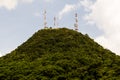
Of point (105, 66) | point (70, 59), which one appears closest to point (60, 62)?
point (70, 59)

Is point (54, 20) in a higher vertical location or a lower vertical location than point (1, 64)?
higher

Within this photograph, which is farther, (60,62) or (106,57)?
(106,57)

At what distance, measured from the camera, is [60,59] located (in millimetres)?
72625

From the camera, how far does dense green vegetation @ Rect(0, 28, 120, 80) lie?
66.9 metres

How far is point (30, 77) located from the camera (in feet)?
219

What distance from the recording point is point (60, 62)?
70.3 meters

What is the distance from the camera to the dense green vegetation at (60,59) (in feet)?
220

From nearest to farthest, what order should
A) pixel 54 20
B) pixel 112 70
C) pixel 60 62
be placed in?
pixel 112 70, pixel 60 62, pixel 54 20

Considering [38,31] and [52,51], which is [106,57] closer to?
[52,51]

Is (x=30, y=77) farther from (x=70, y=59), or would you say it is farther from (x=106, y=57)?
(x=106, y=57)

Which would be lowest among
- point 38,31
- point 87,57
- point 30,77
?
point 30,77

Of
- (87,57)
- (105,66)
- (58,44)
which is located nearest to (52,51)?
(58,44)

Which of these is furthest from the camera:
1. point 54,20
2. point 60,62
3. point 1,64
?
point 54,20

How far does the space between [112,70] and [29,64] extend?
15.5 metres
